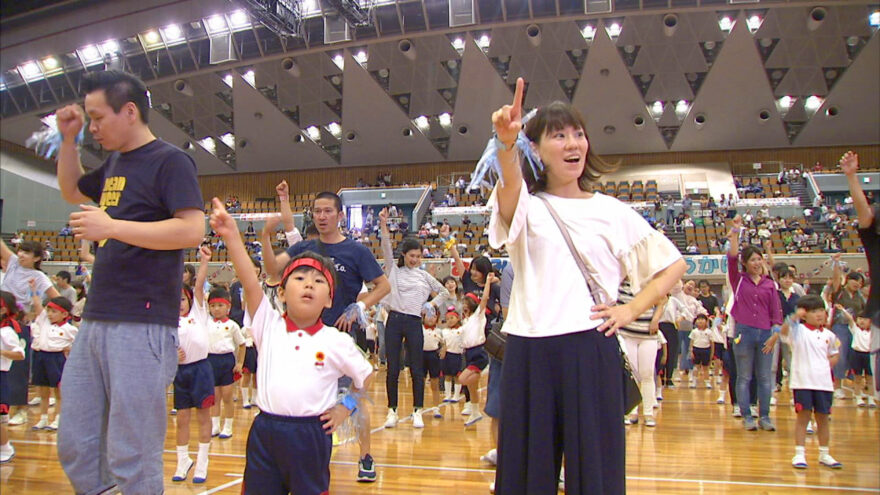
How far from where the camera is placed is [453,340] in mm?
8367

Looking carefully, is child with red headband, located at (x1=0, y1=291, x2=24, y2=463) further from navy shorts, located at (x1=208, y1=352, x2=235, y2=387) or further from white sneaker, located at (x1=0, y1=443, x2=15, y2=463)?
navy shorts, located at (x1=208, y1=352, x2=235, y2=387)

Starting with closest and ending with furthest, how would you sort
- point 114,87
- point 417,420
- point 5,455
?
point 114,87, point 5,455, point 417,420

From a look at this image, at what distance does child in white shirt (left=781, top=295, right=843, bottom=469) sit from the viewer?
5.11 m

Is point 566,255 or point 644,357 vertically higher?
point 566,255

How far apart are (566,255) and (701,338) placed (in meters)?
10.8

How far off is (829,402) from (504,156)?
4700mm

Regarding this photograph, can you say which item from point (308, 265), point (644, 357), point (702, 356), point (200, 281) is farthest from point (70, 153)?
point (702, 356)

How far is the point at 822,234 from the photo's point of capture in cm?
1989

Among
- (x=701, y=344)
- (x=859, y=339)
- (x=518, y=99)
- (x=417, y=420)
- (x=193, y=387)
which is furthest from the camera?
(x=701, y=344)

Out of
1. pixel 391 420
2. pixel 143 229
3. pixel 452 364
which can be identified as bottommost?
pixel 391 420

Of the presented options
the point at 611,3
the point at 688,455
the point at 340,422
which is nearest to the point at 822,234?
the point at 611,3

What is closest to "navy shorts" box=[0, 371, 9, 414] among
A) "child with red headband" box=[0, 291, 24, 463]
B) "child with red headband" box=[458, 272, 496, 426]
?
"child with red headband" box=[0, 291, 24, 463]

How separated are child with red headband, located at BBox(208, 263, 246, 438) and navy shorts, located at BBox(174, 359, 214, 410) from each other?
0.77 m

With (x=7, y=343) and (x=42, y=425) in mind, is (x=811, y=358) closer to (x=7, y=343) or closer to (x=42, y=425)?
(x=7, y=343)
